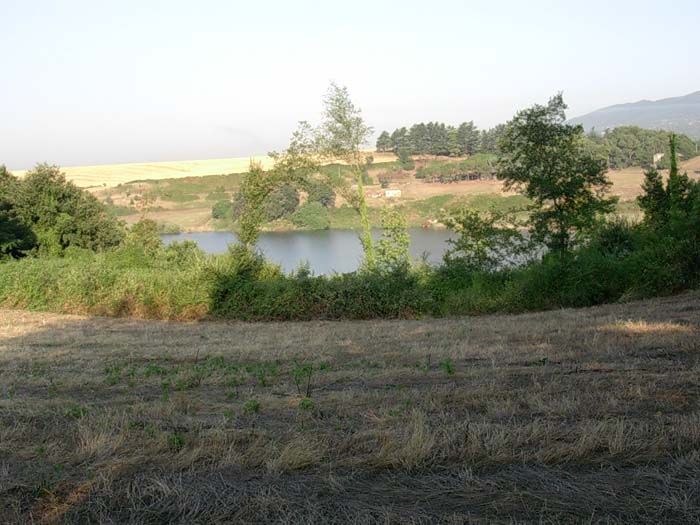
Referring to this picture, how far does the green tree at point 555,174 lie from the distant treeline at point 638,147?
27580 mm

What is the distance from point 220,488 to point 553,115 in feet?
81.6

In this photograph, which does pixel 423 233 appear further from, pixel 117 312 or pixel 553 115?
pixel 117 312

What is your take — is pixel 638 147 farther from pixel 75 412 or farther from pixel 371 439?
pixel 75 412

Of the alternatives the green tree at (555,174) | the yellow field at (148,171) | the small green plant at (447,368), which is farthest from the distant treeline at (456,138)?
the small green plant at (447,368)

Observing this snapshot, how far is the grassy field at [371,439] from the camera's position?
13.0 feet

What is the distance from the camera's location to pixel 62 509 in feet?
13.1

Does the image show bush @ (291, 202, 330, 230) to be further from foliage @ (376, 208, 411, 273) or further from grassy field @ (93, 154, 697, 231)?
foliage @ (376, 208, 411, 273)

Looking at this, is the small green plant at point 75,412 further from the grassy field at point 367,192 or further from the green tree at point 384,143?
the green tree at point 384,143

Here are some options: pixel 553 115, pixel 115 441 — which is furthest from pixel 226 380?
pixel 553 115

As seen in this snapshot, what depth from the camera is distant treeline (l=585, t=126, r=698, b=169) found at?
174 feet

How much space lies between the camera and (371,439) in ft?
16.7

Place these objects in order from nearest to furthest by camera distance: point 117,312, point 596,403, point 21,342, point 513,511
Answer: point 513,511 → point 596,403 → point 21,342 → point 117,312

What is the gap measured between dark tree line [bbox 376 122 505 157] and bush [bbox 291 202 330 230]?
29971mm

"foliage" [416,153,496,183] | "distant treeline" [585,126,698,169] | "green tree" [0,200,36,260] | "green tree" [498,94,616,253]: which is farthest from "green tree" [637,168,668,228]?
"foliage" [416,153,496,183]
